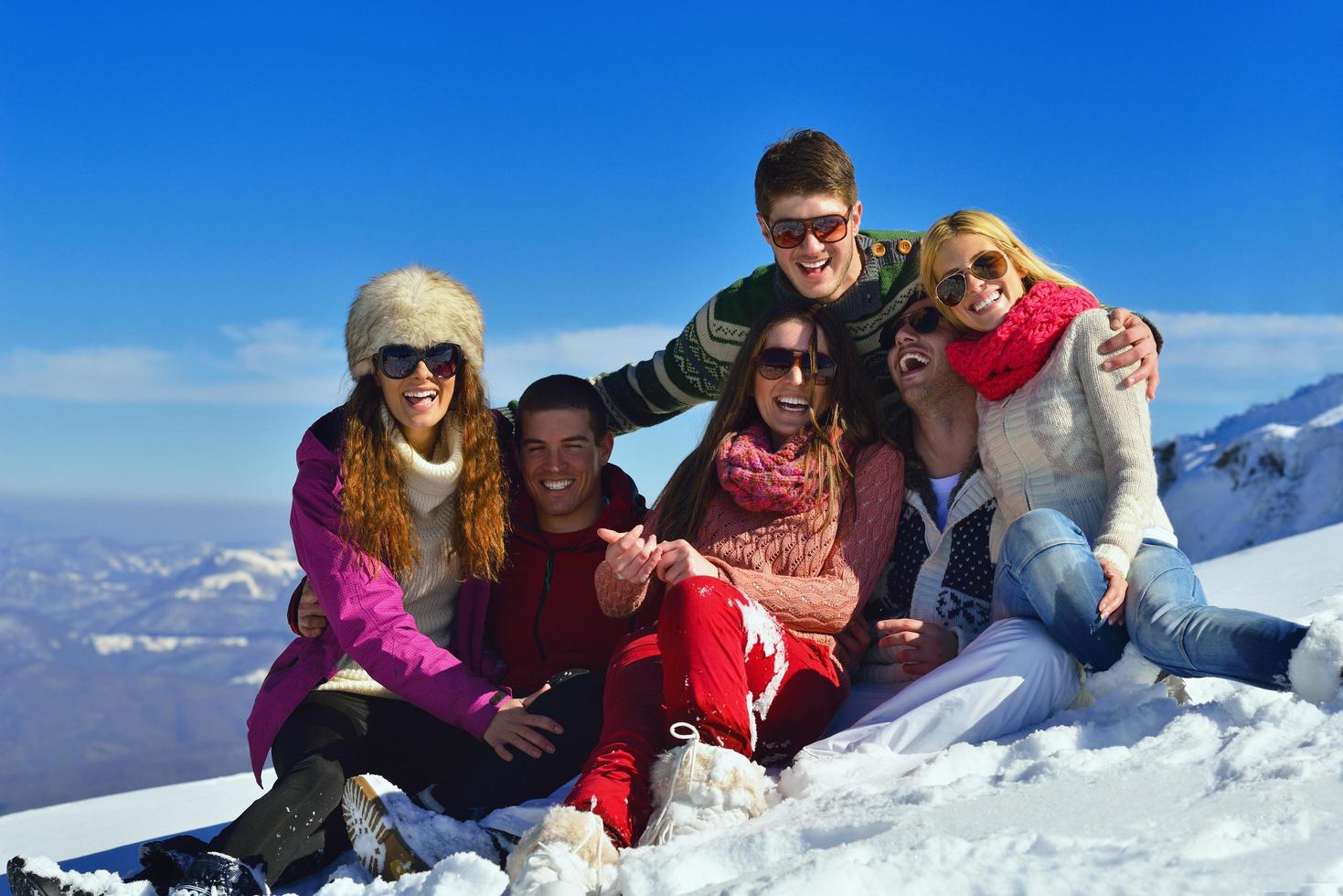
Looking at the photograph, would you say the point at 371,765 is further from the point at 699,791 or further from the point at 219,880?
the point at 699,791

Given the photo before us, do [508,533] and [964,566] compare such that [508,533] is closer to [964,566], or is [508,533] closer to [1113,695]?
[964,566]

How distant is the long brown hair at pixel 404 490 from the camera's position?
3777 millimetres

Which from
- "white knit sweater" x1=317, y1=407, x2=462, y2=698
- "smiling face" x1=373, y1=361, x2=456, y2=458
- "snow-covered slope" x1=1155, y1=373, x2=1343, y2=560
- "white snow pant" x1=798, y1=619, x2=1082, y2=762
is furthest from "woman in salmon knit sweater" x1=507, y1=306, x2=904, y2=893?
"snow-covered slope" x1=1155, y1=373, x2=1343, y2=560

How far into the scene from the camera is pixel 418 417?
392cm

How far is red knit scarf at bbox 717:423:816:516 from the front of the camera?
3.77m

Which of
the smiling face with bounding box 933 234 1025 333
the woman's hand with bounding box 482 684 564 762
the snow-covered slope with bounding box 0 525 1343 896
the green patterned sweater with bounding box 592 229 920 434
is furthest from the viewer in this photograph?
the green patterned sweater with bounding box 592 229 920 434

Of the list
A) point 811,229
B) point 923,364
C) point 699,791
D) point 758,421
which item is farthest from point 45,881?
point 811,229

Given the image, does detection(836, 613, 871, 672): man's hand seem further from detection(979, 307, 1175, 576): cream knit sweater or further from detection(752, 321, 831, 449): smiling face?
detection(752, 321, 831, 449): smiling face

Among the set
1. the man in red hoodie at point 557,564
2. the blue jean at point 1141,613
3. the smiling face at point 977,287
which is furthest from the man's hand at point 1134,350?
the man in red hoodie at point 557,564

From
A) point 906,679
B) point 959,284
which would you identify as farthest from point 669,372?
point 906,679

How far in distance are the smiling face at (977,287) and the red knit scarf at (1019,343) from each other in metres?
0.04

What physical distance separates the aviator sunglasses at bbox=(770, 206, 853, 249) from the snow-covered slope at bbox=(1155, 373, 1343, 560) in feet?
69.9

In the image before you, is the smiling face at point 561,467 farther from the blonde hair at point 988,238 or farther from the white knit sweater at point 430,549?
the blonde hair at point 988,238

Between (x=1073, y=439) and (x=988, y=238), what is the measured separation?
74cm
